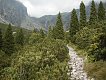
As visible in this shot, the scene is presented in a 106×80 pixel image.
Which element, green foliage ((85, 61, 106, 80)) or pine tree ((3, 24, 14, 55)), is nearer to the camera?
green foliage ((85, 61, 106, 80))

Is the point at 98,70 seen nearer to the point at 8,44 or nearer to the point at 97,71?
the point at 97,71

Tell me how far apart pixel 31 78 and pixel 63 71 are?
293 centimetres

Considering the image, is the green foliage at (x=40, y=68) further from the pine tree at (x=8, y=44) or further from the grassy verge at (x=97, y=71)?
the pine tree at (x=8, y=44)

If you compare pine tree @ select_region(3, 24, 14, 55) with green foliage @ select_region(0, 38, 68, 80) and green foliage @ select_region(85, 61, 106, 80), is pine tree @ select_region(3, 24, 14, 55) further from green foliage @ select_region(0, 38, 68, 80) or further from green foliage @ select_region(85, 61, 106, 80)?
green foliage @ select_region(85, 61, 106, 80)

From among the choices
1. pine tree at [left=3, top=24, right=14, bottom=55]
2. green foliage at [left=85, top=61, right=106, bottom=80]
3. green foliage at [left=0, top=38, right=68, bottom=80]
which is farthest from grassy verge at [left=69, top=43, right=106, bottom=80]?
pine tree at [left=3, top=24, right=14, bottom=55]

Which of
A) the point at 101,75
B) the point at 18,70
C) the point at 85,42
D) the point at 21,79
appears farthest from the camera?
the point at 85,42

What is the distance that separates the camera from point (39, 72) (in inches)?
753

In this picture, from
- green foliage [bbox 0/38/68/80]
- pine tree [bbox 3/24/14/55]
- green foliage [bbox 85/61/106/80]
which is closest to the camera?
green foliage [bbox 85/61/106/80]

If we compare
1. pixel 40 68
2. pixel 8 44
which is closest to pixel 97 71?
pixel 40 68

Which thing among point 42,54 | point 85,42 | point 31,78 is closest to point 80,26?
point 85,42

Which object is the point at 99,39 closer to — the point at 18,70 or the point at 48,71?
the point at 48,71

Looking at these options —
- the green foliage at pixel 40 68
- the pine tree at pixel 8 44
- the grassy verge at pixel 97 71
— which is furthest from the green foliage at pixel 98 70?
the pine tree at pixel 8 44

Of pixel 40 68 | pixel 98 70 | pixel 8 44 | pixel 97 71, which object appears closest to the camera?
pixel 97 71

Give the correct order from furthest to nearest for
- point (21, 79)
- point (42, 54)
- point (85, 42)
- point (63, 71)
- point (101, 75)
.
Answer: point (85, 42) → point (42, 54) → point (21, 79) → point (63, 71) → point (101, 75)
